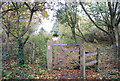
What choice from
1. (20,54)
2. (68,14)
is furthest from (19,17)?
(68,14)

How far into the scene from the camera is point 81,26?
35.8 ft

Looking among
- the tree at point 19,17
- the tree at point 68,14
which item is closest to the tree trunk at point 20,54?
the tree at point 19,17

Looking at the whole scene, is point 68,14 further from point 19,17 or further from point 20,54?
point 20,54

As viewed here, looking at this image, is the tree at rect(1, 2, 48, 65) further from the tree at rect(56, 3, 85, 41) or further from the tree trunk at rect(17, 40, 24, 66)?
the tree at rect(56, 3, 85, 41)

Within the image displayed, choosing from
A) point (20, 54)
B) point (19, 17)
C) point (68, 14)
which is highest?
point (68, 14)

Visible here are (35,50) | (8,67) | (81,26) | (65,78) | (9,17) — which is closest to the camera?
(65,78)

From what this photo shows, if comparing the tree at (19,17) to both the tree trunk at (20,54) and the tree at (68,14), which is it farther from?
the tree at (68,14)

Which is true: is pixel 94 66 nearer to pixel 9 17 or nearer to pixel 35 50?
pixel 35 50

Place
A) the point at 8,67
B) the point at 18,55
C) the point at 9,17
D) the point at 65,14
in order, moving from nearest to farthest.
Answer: the point at 8,67 < the point at 18,55 < the point at 9,17 < the point at 65,14

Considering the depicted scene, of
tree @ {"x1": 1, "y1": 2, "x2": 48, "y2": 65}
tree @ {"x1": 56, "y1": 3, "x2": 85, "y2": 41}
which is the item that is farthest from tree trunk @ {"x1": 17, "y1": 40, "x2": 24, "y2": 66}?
tree @ {"x1": 56, "y1": 3, "x2": 85, "y2": 41}

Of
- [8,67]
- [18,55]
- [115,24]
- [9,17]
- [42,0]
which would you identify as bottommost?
[8,67]

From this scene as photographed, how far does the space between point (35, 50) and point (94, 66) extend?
2960 mm

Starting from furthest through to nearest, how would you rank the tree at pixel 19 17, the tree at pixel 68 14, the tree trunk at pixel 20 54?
the tree at pixel 68 14, the tree at pixel 19 17, the tree trunk at pixel 20 54

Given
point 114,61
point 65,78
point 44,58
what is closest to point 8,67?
point 44,58
